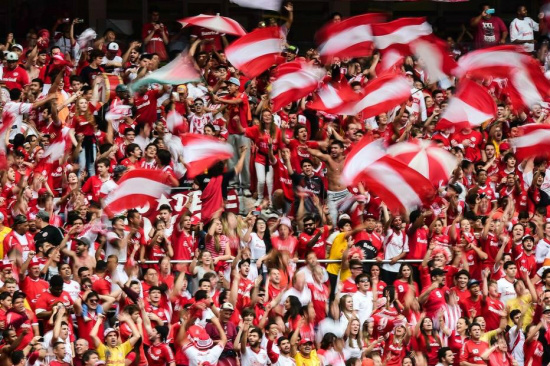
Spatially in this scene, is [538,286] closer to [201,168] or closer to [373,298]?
[373,298]

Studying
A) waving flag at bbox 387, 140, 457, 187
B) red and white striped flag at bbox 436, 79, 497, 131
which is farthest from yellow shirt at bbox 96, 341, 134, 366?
red and white striped flag at bbox 436, 79, 497, 131

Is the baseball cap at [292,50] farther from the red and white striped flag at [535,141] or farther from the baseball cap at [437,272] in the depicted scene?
the baseball cap at [437,272]

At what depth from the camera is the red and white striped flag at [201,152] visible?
21.3 m

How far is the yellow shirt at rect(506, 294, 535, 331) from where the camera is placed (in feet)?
72.8

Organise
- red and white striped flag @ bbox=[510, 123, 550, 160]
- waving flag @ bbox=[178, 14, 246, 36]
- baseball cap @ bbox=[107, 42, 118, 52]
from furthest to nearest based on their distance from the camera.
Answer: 1. baseball cap @ bbox=[107, 42, 118, 52]
2. waving flag @ bbox=[178, 14, 246, 36]
3. red and white striped flag @ bbox=[510, 123, 550, 160]

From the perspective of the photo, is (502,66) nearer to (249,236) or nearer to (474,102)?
(474,102)

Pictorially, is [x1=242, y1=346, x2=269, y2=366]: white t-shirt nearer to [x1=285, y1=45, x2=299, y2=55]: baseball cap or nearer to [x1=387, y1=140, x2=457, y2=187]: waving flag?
[x1=387, y1=140, x2=457, y2=187]: waving flag

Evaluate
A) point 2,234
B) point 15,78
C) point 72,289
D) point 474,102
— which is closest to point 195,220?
point 2,234

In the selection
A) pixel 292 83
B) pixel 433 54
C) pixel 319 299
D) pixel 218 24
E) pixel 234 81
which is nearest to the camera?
pixel 292 83

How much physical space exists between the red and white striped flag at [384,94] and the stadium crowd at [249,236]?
213 cm

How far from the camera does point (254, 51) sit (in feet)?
65.9

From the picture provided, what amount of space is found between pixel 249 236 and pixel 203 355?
2.36 metres

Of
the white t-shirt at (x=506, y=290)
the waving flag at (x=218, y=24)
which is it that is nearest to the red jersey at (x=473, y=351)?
the white t-shirt at (x=506, y=290)

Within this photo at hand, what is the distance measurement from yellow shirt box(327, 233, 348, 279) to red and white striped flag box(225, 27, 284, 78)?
10.3 feet
